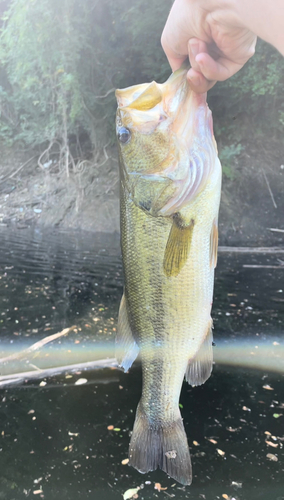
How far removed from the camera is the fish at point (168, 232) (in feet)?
4.08

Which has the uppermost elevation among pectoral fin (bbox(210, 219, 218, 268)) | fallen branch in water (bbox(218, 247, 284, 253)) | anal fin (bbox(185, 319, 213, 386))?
pectoral fin (bbox(210, 219, 218, 268))

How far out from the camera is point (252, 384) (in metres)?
3.40

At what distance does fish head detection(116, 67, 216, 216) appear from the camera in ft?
4.00

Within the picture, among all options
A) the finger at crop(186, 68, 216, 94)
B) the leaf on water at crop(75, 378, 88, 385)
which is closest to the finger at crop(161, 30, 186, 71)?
the finger at crop(186, 68, 216, 94)

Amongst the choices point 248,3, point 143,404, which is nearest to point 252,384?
point 143,404

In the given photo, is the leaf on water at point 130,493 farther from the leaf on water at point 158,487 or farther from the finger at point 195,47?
the finger at point 195,47

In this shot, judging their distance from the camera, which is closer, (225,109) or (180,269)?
(180,269)

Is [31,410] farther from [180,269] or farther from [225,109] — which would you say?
[225,109]

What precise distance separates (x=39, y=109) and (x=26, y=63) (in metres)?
1.73

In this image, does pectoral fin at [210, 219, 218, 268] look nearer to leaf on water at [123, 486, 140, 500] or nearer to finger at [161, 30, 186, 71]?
finger at [161, 30, 186, 71]

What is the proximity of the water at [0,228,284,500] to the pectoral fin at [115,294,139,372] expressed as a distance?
147cm

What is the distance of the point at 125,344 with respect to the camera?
144 centimetres

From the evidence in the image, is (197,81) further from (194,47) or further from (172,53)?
(172,53)

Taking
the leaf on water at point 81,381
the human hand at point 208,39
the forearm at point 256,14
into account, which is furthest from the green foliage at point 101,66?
the forearm at point 256,14
